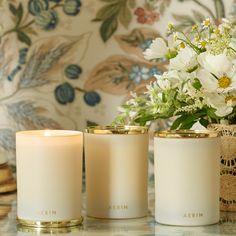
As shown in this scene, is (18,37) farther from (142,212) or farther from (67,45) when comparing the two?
(142,212)

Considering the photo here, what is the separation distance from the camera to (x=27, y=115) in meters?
1.52

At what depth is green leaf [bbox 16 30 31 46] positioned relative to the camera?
1.50m

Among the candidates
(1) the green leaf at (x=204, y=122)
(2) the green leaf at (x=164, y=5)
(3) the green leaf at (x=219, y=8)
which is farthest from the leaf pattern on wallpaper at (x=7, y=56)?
(1) the green leaf at (x=204, y=122)

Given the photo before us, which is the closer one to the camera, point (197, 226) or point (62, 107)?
point (197, 226)

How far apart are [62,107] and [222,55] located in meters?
0.58

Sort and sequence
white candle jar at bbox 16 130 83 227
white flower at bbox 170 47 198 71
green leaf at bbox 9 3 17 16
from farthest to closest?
green leaf at bbox 9 3 17 16, white flower at bbox 170 47 198 71, white candle jar at bbox 16 130 83 227

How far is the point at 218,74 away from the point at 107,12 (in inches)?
21.8

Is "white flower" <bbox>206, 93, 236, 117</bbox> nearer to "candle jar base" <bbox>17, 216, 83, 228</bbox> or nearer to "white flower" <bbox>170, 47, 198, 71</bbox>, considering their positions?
"white flower" <bbox>170, 47, 198, 71</bbox>

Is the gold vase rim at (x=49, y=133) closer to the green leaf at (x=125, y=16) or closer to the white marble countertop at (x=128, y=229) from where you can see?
the white marble countertop at (x=128, y=229)

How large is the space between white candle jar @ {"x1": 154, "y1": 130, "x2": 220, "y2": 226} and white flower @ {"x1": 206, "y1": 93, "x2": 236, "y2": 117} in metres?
0.07

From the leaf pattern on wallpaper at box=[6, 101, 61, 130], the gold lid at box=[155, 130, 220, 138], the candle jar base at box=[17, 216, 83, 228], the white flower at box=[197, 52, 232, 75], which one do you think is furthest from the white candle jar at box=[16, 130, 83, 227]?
the leaf pattern on wallpaper at box=[6, 101, 61, 130]

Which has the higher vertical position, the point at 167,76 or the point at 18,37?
the point at 18,37

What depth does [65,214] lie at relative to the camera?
972 mm

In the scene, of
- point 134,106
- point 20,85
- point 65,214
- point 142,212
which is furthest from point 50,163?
point 20,85
